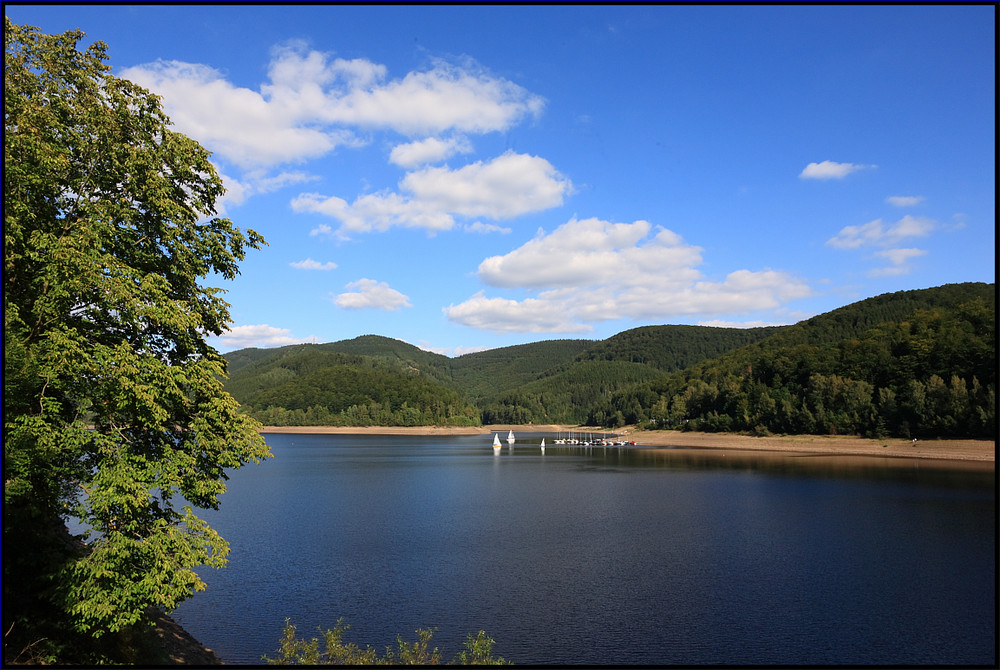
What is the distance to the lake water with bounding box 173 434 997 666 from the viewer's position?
21422 millimetres

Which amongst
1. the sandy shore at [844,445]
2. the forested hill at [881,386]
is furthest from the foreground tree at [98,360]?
the forested hill at [881,386]

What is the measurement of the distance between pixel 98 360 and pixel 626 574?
80.4ft

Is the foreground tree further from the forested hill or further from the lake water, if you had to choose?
the forested hill

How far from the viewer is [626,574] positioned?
2977 cm

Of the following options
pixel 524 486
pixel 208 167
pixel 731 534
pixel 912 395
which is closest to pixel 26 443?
pixel 208 167

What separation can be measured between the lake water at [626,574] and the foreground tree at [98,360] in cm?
784

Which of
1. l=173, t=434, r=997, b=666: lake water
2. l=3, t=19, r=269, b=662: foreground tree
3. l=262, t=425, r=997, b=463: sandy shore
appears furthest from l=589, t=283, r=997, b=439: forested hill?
l=3, t=19, r=269, b=662: foreground tree

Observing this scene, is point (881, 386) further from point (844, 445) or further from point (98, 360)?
point (98, 360)

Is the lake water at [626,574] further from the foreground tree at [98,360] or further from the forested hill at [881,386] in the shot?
the forested hill at [881,386]

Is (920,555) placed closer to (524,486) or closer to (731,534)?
(731,534)

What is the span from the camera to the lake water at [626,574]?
2142 cm

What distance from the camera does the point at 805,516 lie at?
149ft

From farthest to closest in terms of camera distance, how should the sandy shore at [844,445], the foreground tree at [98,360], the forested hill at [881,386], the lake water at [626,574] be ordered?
the forested hill at [881,386] < the sandy shore at [844,445] < the lake water at [626,574] < the foreground tree at [98,360]

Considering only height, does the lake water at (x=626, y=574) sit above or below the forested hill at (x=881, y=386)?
below
